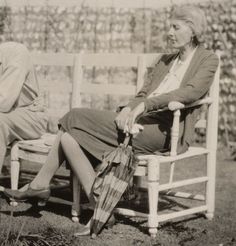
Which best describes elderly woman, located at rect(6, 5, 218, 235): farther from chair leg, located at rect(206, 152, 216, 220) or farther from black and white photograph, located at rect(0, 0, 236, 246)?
chair leg, located at rect(206, 152, 216, 220)

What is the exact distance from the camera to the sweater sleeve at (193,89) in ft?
17.2

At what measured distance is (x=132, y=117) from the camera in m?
5.10

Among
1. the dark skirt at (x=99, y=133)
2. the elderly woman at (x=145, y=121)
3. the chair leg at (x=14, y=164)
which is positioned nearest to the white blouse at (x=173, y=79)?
the elderly woman at (x=145, y=121)

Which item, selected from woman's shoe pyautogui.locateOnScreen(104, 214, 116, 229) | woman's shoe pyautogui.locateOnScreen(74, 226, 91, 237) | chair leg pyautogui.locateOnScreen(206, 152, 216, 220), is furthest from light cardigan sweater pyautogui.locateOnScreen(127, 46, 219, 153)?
woman's shoe pyautogui.locateOnScreen(74, 226, 91, 237)

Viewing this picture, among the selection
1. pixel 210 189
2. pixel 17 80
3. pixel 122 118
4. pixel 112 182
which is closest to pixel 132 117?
pixel 122 118

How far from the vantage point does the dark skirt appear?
5.29m

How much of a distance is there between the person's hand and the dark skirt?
0.08m

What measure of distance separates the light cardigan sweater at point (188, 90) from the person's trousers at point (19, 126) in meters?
1.01

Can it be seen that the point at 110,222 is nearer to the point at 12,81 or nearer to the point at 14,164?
the point at 14,164

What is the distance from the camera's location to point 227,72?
9641 mm

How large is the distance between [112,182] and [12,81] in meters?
1.40

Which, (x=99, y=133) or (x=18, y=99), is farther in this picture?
(x=18, y=99)

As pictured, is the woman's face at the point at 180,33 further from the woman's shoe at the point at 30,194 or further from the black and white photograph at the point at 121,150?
the woman's shoe at the point at 30,194

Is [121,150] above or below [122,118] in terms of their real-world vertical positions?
below
